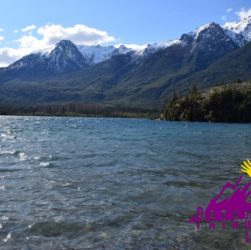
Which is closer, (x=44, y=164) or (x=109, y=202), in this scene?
(x=109, y=202)

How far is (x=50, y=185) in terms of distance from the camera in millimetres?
24406

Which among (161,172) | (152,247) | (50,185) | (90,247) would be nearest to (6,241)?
(90,247)

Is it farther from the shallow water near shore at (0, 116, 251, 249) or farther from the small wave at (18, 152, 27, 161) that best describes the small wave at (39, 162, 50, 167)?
the small wave at (18, 152, 27, 161)

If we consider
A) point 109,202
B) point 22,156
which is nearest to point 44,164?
point 22,156

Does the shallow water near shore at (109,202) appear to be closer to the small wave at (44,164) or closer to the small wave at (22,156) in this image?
the small wave at (44,164)

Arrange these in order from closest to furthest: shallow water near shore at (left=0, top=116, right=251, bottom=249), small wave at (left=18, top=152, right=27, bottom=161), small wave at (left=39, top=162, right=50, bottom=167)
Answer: shallow water near shore at (left=0, top=116, right=251, bottom=249) → small wave at (left=39, top=162, right=50, bottom=167) → small wave at (left=18, top=152, right=27, bottom=161)

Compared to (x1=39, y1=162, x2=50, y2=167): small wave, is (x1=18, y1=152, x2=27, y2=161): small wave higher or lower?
lower

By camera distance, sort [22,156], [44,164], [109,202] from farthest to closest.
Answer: [22,156] < [44,164] < [109,202]

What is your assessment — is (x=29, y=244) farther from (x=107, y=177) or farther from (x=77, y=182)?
(x=107, y=177)

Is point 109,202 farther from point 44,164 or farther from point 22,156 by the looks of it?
point 22,156

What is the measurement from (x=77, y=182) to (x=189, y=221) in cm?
995

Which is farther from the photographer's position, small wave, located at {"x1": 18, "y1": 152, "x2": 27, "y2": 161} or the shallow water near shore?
small wave, located at {"x1": 18, "y1": 152, "x2": 27, "y2": 161}

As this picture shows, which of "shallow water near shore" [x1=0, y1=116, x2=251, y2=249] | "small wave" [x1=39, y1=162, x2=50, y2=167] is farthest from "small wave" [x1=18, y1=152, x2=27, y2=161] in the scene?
"small wave" [x1=39, y1=162, x2=50, y2=167]

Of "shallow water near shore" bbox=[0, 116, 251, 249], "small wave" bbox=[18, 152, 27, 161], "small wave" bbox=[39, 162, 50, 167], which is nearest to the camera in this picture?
"shallow water near shore" bbox=[0, 116, 251, 249]
